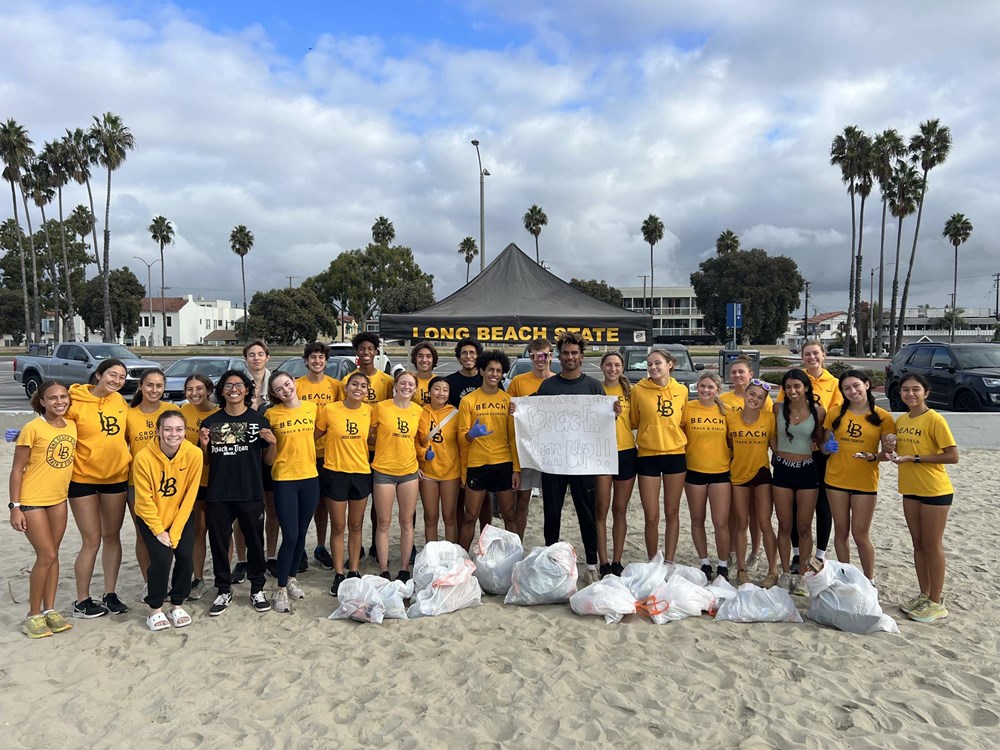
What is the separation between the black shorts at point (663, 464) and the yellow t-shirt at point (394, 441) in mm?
1769

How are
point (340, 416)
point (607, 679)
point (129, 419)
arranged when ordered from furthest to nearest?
point (340, 416), point (129, 419), point (607, 679)

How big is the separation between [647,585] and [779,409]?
1.67 m

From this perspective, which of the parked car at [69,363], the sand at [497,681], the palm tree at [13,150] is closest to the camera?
the sand at [497,681]

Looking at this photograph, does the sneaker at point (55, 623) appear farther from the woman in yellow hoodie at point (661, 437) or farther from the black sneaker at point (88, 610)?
the woman in yellow hoodie at point (661, 437)

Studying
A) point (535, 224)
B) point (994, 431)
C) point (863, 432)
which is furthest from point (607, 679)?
point (535, 224)

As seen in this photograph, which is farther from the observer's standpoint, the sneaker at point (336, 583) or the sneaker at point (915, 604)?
the sneaker at point (336, 583)

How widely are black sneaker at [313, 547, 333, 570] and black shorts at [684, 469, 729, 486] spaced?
314 centimetres

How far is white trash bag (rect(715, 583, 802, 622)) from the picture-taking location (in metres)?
4.38

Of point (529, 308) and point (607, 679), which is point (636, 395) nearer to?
point (607, 679)

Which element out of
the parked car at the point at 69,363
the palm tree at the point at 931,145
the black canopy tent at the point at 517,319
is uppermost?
the palm tree at the point at 931,145

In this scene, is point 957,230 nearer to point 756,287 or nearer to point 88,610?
point 756,287

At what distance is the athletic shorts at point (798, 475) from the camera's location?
4734mm

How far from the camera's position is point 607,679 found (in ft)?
12.1

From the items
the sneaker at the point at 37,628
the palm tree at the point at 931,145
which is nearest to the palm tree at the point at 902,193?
the palm tree at the point at 931,145
